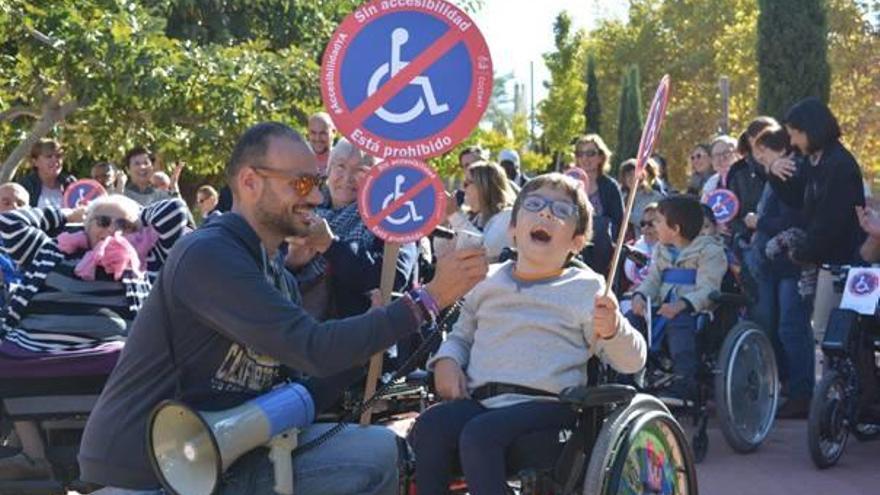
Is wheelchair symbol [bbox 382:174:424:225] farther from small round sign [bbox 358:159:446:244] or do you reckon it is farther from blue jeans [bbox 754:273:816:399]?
blue jeans [bbox 754:273:816:399]

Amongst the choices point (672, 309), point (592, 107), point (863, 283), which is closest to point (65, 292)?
point (672, 309)

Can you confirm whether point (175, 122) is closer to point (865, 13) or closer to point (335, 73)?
point (335, 73)

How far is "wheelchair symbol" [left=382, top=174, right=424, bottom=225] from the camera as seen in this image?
20.4 feet

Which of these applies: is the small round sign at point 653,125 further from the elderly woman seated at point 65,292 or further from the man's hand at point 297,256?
the elderly woman seated at point 65,292

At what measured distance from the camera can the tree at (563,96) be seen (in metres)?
46.3

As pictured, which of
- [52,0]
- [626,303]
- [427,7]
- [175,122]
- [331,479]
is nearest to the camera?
[331,479]

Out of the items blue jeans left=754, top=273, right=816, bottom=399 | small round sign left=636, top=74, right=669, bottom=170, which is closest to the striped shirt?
small round sign left=636, top=74, right=669, bottom=170

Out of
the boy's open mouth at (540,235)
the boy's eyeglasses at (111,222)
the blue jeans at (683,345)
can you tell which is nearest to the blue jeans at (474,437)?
the boy's open mouth at (540,235)

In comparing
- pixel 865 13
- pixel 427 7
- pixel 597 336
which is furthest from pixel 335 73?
pixel 865 13

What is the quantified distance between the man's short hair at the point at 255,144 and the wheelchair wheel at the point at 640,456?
147 centimetres

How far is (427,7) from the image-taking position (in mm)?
6305

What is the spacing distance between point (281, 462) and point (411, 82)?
2175 millimetres

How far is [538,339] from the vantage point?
5.77 meters

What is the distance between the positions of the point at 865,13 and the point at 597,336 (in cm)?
3243
